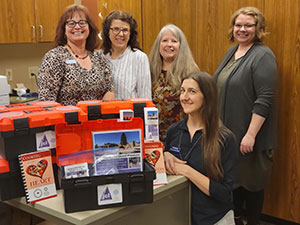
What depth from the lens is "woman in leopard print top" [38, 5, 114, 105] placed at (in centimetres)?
210

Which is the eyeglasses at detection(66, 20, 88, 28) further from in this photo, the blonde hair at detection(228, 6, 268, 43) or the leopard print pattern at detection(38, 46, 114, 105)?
the blonde hair at detection(228, 6, 268, 43)

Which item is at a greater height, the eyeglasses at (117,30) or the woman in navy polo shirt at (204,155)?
the eyeglasses at (117,30)

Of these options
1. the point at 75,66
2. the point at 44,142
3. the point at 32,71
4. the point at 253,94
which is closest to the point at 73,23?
the point at 75,66

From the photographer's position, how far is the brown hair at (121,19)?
2.45 metres

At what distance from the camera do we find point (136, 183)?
1.39 metres

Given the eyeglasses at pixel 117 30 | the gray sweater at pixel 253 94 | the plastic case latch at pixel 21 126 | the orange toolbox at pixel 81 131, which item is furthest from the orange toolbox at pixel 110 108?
the gray sweater at pixel 253 94

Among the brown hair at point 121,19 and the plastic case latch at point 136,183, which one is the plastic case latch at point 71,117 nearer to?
the plastic case latch at point 136,183

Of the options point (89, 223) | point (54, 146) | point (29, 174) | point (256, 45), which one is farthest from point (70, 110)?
point (256, 45)

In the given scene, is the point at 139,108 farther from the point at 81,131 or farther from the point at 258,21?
the point at 258,21

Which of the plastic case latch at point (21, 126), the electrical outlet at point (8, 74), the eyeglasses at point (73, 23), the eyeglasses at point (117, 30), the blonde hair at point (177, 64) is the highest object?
the eyeglasses at point (73, 23)

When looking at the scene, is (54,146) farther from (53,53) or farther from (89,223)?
(53,53)

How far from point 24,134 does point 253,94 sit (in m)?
1.71

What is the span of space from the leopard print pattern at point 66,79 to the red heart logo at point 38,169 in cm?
72

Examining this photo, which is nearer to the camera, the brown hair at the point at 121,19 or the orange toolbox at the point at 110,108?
the orange toolbox at the point at 110,108
